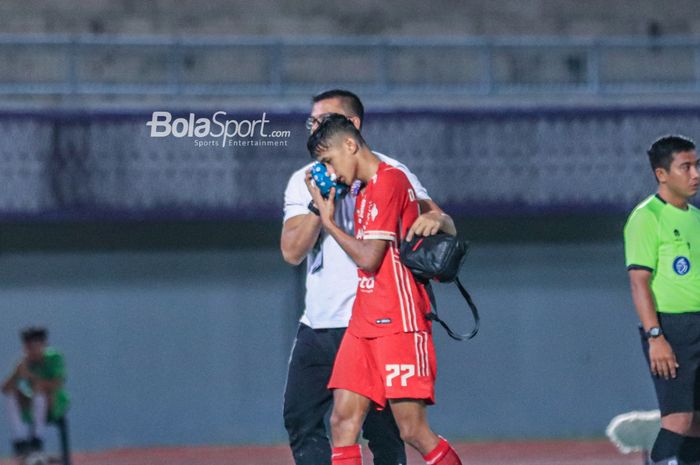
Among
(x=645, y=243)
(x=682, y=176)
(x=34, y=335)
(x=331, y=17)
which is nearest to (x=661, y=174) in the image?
(x=682, y=176)

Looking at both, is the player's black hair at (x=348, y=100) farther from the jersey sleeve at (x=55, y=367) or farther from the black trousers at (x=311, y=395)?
the jersey sleeve at (x=55, y=367)

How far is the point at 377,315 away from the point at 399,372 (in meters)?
0.27

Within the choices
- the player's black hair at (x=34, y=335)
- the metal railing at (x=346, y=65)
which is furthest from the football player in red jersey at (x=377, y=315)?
the metal railing at (x=346, y=65)

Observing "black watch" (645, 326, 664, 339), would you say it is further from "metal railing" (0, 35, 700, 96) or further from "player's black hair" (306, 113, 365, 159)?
"metal railing" (0, 35, 700, 96)

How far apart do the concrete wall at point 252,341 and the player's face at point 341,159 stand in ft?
21.1

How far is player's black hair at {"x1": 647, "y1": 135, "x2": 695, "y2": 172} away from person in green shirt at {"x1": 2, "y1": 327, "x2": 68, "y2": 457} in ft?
18.2

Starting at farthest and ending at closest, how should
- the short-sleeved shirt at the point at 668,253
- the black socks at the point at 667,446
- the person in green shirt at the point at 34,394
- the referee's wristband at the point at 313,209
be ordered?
the person in green shirt at the point at 34,394, the short-sleeved shirt at the point at 668,253, the black socks at the point at 667,446, the referee's wristband at the point at 313,209

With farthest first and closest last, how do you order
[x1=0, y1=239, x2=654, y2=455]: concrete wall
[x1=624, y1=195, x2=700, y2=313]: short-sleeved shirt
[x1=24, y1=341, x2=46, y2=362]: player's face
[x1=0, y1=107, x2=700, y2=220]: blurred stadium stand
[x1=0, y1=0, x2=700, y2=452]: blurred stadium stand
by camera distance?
[x1=0, y1=239, x2=654, y2=455]: concrete wall < [x1=0, y1=0, x2=700, y2=452]: blurred stadium stand < [x1=0, y1=107, x2=700, y2=220]: blurred stadium stand < [x1=24, y1=341, x2=46, y2=362]: player's face < [x1=624, y1=195, x2=700, y2=313]: short-sleeved shirt

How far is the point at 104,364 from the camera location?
481 inches

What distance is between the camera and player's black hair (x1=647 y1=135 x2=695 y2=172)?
6.96 m

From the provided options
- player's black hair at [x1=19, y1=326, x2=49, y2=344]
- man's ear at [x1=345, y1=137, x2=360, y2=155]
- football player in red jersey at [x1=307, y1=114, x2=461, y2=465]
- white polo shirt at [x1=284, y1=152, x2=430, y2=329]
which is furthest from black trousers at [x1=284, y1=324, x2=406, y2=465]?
player's black hair at [x1=19, y1=326, x2=49, y2=344]

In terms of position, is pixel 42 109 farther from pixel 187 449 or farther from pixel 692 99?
pixel 692 99

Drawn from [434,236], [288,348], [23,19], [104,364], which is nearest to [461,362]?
[288,348]

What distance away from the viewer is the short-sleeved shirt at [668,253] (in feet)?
22.4
